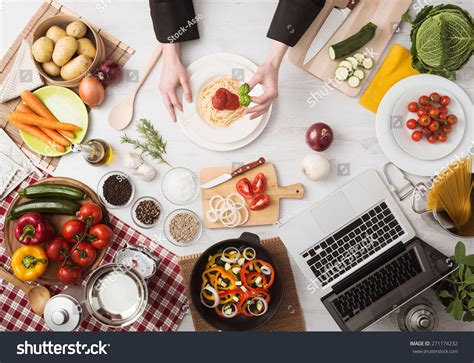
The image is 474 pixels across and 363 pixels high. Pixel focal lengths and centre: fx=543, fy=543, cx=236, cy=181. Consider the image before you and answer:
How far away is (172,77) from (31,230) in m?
0.73

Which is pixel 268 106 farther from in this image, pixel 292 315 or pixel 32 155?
pixel 32 155

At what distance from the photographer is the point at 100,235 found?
1.89 m

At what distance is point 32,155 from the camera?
1.98 m

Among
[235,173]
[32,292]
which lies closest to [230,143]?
[235,173]

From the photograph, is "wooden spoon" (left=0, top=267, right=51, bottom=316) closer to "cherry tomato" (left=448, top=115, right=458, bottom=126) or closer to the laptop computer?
the laptop computer

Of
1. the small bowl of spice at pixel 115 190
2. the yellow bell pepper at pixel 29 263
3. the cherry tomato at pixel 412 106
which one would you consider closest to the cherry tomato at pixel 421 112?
the cherry tomato at pixel 412 106

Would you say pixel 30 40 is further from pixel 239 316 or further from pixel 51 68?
pixel 239 316

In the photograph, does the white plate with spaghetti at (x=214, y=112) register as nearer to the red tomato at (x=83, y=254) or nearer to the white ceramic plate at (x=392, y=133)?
the white ceramic plate at (x=392, y=133)

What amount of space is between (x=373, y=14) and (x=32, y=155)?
1344 millimetres

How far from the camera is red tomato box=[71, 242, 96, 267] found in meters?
1.88

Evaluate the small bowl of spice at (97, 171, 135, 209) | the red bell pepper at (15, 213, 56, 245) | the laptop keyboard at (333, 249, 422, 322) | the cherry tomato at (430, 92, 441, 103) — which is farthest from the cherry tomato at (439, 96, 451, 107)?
the red bell pepper at (15, 213, 56, 245)

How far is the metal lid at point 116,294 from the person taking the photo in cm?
180

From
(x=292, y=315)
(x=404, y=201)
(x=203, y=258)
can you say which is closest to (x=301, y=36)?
(x=404, y=201)

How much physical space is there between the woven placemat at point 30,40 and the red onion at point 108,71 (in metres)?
0.06
